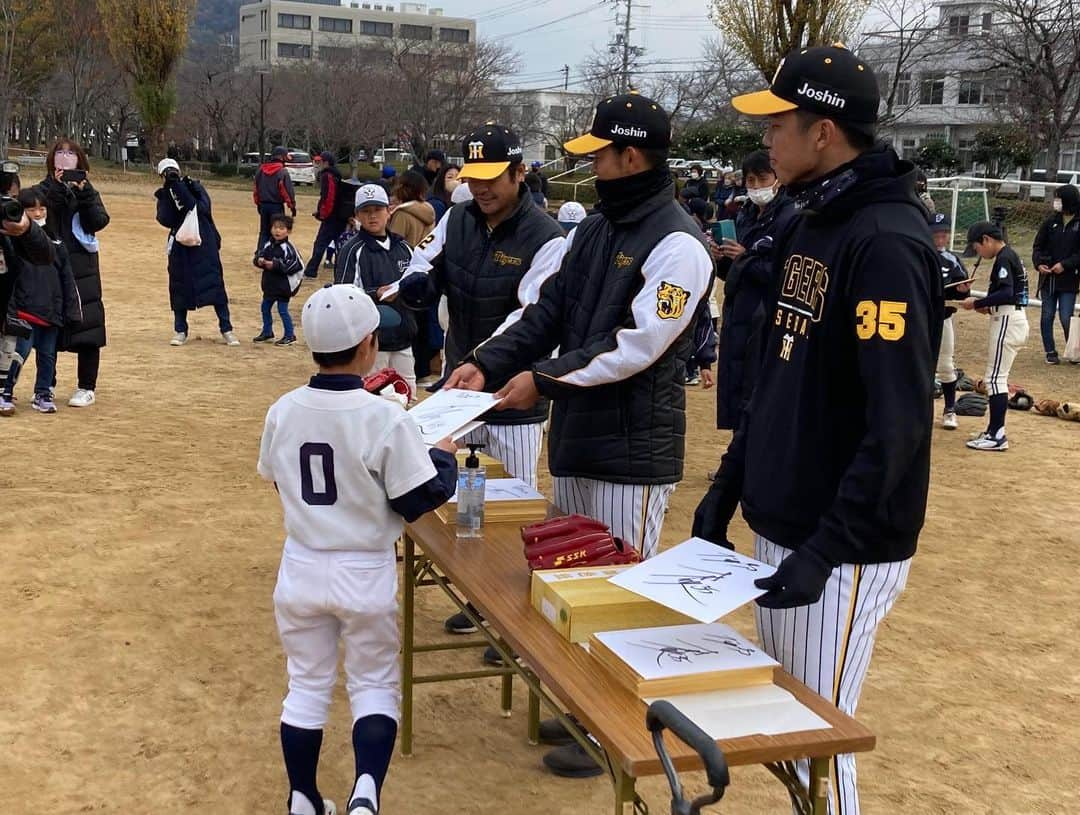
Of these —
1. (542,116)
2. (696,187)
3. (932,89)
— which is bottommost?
(696,187)

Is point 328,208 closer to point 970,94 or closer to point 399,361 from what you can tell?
point 399,361

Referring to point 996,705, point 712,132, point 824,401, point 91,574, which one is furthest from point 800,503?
point 712,132

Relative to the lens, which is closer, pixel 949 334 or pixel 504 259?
pixel 504 259

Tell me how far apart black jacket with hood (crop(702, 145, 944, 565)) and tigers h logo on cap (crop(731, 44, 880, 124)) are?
4.0 inches

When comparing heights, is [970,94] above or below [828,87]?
above

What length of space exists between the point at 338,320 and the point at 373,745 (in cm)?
121

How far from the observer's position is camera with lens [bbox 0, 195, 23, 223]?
749 centimetres

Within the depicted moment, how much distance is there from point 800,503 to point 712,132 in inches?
1411

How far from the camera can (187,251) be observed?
11586mm

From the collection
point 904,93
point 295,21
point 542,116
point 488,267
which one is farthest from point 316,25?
point 488,267

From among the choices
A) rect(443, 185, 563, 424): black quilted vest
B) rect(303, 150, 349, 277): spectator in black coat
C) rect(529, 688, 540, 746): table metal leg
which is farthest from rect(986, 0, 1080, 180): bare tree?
rect(529, 688, 540, 746): table metal leg

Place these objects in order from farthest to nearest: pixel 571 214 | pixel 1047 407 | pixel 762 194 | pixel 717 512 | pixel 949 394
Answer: pixel 571 214
pixel 1047 407
pixel 949 394
pixel 762 194
pixel 717 512

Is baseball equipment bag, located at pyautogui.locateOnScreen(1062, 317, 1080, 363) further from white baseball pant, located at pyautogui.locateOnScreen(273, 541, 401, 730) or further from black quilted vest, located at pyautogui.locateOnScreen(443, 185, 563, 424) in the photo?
white baseball pant, located at pyautogui.locateOnScreen(273, 541, 401, 730)

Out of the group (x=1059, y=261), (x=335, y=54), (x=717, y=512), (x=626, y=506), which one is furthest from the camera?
(x=335, y=54)
